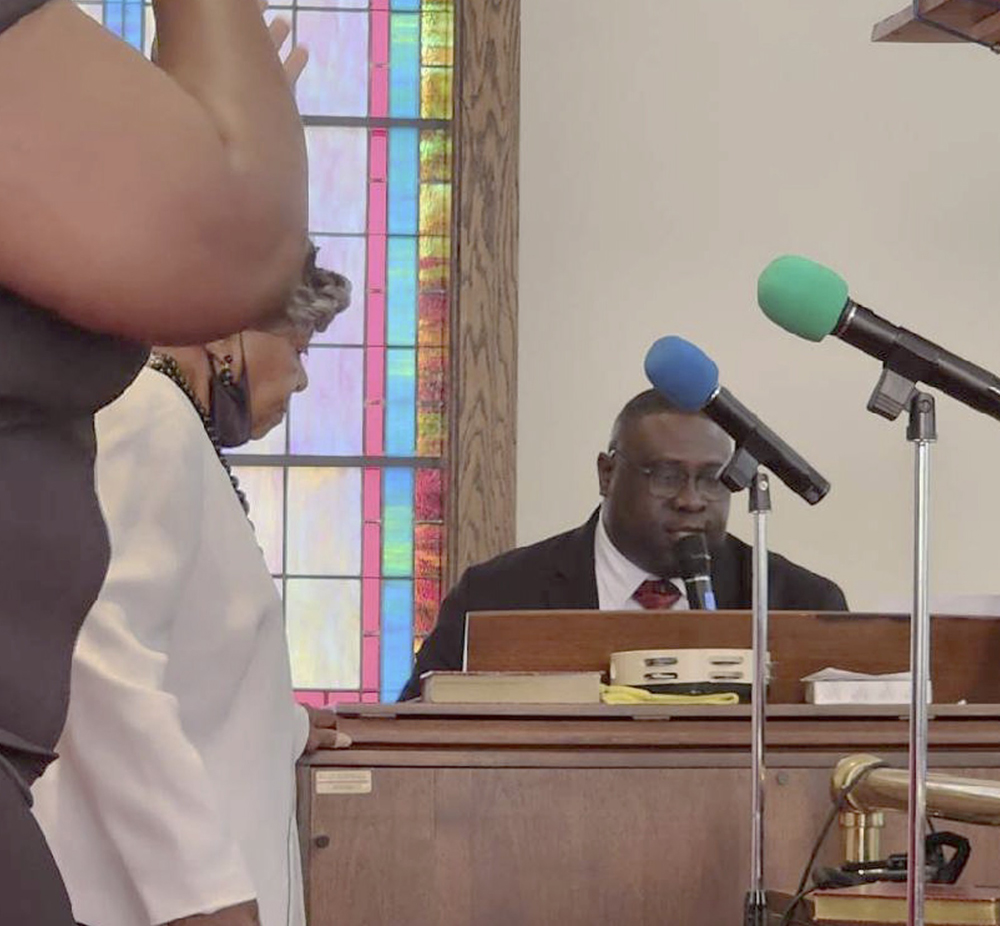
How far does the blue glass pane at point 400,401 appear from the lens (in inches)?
269

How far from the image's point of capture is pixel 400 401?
688 cm

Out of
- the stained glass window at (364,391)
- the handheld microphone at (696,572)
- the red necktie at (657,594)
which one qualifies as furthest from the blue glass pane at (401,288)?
the handheld microphone at (696,572)

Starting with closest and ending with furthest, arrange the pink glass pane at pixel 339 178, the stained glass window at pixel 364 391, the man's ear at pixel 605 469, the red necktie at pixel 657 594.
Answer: the red necktie at pixel 657 594
the man's ear at pixel 605 469
the stained glass window at pixel 364 391
the pink glass pane at pixel 339 178

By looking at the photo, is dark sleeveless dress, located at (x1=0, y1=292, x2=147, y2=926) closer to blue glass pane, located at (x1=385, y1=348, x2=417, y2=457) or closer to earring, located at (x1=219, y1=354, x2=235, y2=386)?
earring, located at (x1=219, y1=354, x2=235, y2=386)

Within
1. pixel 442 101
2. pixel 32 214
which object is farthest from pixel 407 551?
pixel 32 214

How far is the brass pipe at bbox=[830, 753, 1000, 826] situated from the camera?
2.34m

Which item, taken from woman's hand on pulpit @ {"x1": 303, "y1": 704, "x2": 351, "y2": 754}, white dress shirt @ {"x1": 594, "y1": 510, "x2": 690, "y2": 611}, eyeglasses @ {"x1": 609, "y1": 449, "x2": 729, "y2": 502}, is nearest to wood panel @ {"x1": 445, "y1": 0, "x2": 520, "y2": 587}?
white dress shirt @ {"x1": 594, "y1": 510, "x2": 690, "y2": 611}

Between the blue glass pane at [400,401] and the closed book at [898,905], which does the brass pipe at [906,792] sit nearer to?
the closed book at [898,905]

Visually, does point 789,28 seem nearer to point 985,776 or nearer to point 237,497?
point 985,776

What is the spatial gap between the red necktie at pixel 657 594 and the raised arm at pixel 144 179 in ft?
14.3

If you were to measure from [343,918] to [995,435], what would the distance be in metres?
4.02

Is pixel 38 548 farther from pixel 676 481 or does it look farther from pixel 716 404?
pixel 676 481

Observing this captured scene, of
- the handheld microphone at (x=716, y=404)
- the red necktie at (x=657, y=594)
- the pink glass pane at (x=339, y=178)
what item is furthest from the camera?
the pink glass pane at (x=339, y=178)

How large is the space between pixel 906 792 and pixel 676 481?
111 inches
